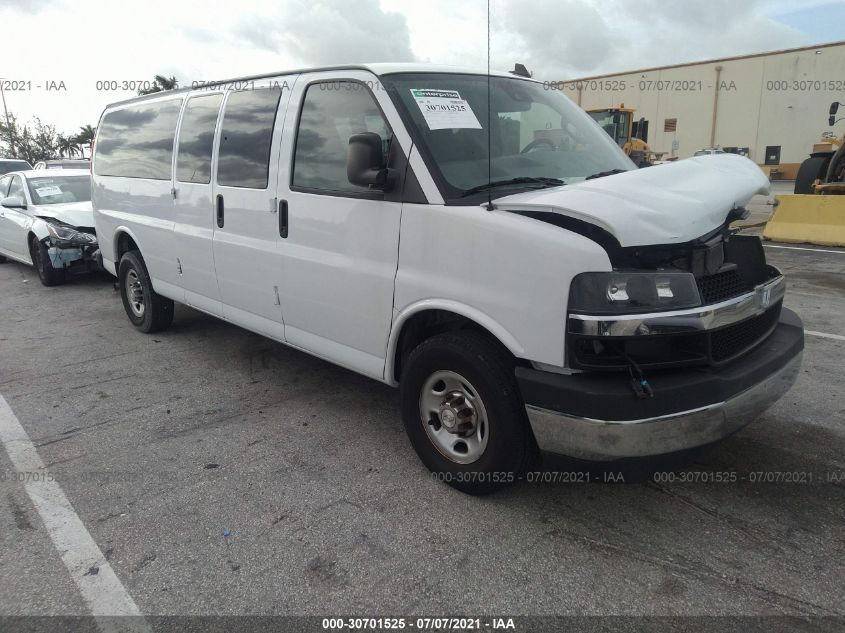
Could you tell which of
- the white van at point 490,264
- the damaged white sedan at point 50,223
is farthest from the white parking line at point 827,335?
the damaged white sedan at point 50,223

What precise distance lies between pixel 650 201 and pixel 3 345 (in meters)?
6.10

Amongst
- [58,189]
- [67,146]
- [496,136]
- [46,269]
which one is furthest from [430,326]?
[67,146]

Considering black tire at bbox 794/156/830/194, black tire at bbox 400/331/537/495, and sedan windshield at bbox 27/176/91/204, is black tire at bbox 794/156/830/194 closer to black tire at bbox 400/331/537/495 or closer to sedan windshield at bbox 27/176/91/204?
black tire at bbox 400/331/537/495

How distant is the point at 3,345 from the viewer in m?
5.95

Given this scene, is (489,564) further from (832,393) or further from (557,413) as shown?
(832,393)

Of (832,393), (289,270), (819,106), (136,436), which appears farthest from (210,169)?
(819,106)

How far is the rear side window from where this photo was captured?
518 cm

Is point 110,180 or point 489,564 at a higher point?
point 110,180

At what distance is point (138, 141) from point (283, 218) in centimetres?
274

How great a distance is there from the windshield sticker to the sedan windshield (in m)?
8.04

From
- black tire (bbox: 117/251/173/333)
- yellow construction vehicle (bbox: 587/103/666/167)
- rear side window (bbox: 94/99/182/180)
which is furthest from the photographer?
yellow construction vehicle (bbox: 587/103/666/167)

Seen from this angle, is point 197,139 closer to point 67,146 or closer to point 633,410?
point 633,410

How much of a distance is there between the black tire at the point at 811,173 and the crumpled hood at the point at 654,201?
12.4 metres

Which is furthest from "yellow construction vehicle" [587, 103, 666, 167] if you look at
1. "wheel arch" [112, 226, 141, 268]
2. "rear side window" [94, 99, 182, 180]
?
"wheel arch" [112, 226, 141, 268]
